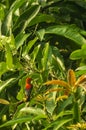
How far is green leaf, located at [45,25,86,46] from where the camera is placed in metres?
1.70

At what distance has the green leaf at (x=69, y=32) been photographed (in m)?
1.70

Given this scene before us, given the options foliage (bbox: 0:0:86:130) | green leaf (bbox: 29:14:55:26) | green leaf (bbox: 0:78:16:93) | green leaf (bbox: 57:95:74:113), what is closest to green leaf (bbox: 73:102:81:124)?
foliage (bbox: 0:0:86:130)

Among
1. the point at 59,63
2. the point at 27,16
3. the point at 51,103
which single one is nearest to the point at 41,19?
the point at 27,16

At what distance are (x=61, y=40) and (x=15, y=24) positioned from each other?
23 cm

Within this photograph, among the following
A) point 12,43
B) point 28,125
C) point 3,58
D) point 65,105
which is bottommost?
point 28,125

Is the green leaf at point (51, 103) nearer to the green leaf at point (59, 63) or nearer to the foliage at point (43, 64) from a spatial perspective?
the foliage at point (43, 64)

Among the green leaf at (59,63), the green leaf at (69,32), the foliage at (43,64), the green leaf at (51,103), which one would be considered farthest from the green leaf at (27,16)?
the green leaf at (51,103)

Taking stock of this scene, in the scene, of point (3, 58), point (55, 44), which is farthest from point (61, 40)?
point (3, 58)

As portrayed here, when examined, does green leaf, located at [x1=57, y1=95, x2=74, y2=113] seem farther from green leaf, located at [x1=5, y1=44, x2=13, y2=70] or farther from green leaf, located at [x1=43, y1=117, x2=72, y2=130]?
green leaf, located at [x1=5, y1=44, x2=13, y2=70]

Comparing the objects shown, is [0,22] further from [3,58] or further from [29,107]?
[29,107]

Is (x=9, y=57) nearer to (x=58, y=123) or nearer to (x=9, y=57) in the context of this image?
(x=9, y=57)

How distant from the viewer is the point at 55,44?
1.99 meters

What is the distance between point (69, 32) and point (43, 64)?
23cm

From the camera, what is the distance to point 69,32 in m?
1.75
